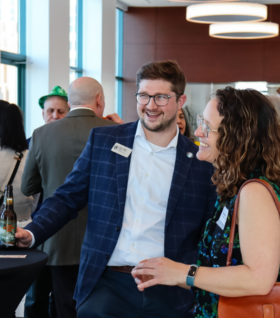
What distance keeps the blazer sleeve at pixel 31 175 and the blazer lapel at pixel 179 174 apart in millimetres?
1310

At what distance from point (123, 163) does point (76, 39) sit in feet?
25.8

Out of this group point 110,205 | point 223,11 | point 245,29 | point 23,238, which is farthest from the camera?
Answer: point 245,29

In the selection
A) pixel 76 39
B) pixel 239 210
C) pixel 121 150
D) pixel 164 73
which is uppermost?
pixel 76 39

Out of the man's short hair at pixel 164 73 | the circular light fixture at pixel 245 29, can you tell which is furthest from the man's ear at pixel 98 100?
the circular light fixture at pixel 245 29

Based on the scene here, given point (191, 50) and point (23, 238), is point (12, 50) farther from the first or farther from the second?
point (191, 50)

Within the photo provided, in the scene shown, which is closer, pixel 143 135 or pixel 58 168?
pixel 143 135

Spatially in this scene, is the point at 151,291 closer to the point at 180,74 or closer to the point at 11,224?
the point at 11,224

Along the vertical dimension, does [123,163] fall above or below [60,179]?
above

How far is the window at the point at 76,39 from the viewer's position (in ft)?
30.9

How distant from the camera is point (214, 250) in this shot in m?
1.58

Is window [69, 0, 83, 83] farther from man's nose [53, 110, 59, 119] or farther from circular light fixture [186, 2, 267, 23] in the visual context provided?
man's nose [53, 110, 59, 119]

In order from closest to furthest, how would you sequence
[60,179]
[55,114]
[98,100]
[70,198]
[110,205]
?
[110,205]
[70,198]
[60,179]
[98,100]
[55,114]

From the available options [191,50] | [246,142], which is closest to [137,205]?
[246,142]

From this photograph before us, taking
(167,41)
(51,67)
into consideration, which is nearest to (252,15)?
(51,67)
